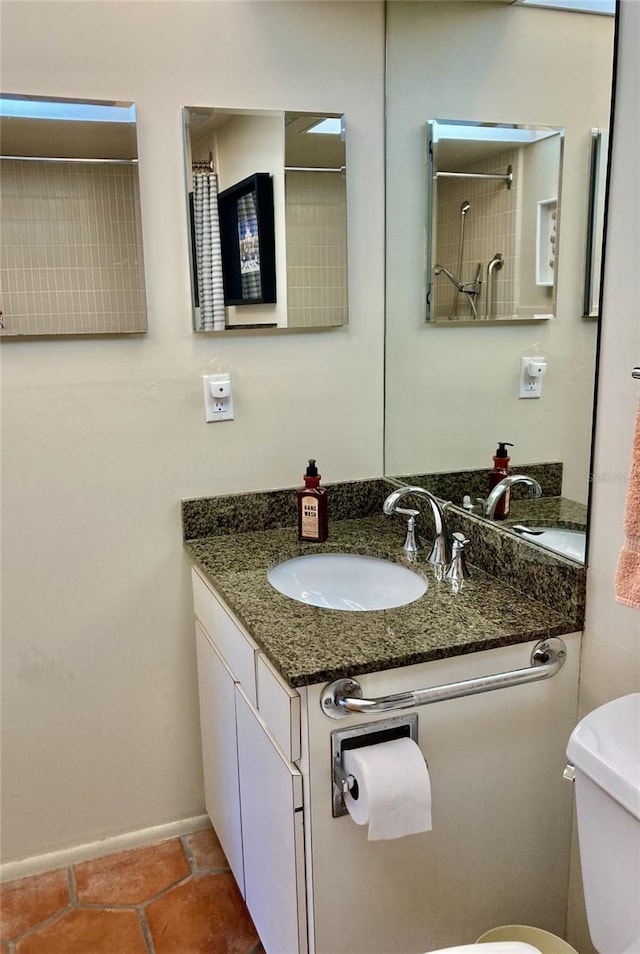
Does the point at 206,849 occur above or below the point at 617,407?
below

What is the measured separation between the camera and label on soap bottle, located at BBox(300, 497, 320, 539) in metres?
1.93

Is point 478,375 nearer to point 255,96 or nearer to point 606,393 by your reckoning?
point 606,393

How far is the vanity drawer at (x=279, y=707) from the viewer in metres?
1.34

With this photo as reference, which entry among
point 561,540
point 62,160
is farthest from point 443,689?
point 62,160

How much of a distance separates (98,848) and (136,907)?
0.76 feet

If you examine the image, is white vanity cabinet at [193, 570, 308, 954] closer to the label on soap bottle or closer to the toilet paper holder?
the toilet paper holder

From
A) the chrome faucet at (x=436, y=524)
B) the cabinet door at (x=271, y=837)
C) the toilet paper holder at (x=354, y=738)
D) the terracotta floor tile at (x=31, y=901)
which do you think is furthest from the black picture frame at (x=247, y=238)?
the terracotta floor tile at (x=31, y=901)

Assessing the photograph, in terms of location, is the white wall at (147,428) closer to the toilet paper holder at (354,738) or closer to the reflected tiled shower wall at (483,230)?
the reflected tiled shower wall at (483,230)

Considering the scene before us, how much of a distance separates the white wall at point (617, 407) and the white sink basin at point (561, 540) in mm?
34

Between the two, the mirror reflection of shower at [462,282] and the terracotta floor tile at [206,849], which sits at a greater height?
the mirror reflection of shower at [462,282]

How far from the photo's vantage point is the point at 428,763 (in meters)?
1.43

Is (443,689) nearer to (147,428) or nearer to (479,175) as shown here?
(147,428)

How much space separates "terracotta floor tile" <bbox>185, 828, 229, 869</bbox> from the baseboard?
22 mm

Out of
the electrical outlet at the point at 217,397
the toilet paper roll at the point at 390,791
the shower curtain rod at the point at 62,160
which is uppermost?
the shower curtain rod at the point at 62,160
